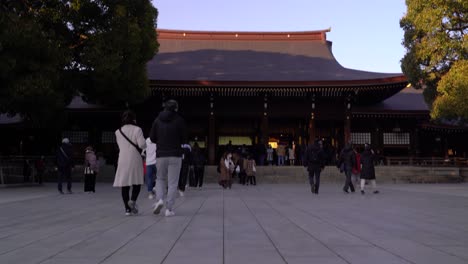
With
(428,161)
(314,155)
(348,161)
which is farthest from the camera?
(428,161)

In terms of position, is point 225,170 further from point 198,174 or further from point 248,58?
point 248,58

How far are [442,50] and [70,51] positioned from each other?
46.1 feet

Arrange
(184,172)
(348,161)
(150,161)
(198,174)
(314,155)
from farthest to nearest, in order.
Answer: (198,174)
(348,161)
(314,155)
(184,172)
(150,161)

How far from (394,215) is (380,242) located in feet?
9.42

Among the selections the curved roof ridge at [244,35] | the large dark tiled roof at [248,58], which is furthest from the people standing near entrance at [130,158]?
the curved roof ridge at [244,35]

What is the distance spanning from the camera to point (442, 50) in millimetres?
17094

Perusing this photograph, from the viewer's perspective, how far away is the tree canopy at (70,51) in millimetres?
13930

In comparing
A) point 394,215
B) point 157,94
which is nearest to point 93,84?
point 157,94

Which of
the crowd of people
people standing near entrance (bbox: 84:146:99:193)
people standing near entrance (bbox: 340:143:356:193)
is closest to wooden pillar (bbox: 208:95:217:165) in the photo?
the crowd of people

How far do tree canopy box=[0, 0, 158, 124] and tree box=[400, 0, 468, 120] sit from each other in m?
10.7

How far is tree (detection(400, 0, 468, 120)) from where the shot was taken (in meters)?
16.0

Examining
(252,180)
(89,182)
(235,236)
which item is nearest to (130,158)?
(235,236)

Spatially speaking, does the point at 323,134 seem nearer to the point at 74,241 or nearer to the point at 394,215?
the point at 394,215

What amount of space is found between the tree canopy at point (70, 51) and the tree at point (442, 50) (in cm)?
1066
